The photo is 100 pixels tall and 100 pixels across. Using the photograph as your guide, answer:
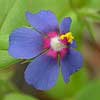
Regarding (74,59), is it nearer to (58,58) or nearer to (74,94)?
(58,58)

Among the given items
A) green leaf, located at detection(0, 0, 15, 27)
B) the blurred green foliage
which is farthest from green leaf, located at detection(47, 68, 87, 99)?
green leaf, located at detection(0, 0, 15, 27)

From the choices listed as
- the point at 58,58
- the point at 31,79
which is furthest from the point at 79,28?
the point at 31,79

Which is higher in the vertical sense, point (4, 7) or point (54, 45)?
point (4, 7)

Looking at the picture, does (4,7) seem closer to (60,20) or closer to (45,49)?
(45,49)

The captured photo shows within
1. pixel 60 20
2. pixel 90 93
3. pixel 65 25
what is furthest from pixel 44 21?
pixel 90 93

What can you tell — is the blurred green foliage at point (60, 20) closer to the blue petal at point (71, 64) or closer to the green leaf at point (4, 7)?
the green leaf at point (4, 7)

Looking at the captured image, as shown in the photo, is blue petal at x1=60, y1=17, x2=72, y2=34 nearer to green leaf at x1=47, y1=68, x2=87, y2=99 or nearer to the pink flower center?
the pink flower center
